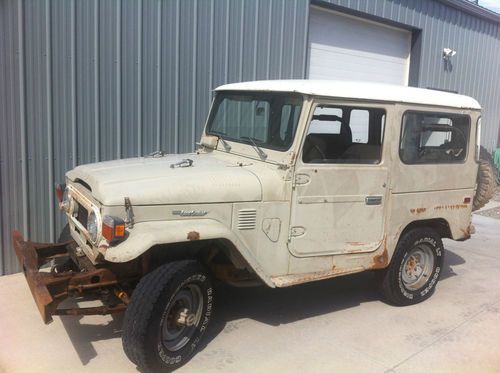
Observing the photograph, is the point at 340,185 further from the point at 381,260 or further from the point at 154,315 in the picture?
the point at 154,315

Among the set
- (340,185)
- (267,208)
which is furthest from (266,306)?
(340,185)

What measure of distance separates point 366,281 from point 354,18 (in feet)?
18.5

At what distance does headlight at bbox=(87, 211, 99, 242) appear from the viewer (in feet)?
11.7

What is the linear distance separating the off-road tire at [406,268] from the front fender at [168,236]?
1.67m

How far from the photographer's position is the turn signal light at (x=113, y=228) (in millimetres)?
3342

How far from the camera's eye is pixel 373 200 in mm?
4555

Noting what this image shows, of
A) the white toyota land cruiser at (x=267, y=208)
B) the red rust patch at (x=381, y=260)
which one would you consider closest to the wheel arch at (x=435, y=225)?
the white toyota land cruiser at (x=267, y=208)

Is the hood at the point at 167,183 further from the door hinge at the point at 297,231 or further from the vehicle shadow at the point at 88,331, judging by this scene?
the vehicle shadow at the point at 88,331

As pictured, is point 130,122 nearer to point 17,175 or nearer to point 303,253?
point 17,175

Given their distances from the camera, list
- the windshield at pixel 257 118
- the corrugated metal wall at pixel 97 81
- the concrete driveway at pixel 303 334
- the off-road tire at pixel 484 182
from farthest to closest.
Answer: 1. the off-road tire at pixel 484 182
2. the corrugated metal wall at pixel 97 81
3. the windshield at pixel 257 118
4. the concrete driveway at pixel 303 334

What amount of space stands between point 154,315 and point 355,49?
7711 mm

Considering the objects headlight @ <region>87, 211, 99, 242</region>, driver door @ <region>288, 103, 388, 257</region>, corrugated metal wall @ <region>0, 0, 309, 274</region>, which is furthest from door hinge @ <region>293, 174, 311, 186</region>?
corrugated metal wall @ <region>0, 0, 309, 274</region>

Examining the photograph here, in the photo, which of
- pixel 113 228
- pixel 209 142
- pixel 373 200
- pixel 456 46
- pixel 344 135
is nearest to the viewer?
pixel 113 228

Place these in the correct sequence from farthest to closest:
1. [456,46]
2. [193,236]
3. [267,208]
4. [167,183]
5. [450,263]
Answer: [456,46]
[450,263]
[267,208]
[167,183]
[193,236]
